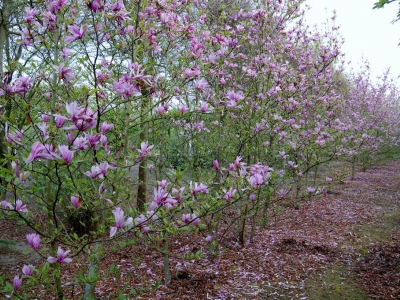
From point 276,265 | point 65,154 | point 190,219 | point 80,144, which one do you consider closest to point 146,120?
point 190,219

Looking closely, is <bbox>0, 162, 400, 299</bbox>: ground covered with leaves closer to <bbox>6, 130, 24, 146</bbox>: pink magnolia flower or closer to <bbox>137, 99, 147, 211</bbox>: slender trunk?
<bbox>137, 99, 147, 211</bbox>: slender trunk

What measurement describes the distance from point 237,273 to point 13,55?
21.5 feet

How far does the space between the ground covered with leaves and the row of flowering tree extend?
1.13ft

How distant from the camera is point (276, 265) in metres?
5.05

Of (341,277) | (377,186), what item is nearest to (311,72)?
(341,277)

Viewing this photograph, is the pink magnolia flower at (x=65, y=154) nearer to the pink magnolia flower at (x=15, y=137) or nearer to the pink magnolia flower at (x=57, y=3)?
the pink magnolia flower at (x=15, y=137)

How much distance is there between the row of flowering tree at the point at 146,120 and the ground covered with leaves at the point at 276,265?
1.13 feet

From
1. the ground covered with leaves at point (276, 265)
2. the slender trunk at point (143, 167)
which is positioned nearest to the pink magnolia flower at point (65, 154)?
the slender trunk at point (143, 167)

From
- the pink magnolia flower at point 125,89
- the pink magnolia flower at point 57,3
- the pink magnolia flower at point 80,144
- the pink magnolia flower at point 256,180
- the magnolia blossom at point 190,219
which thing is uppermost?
the pink magnolia flower at point 57,3

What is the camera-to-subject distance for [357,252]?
573cm

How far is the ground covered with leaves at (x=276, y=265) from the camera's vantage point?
425 cm

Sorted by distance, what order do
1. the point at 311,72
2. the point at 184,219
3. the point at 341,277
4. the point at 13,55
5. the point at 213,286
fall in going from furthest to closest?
the point at 13,55 → the point at 311,72 → the point at 341,277 → the point at 213,286 → the point at 184,219

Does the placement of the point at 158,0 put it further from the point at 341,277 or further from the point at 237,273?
the point at 341,277

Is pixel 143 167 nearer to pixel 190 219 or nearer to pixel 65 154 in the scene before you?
pixel 190 219
